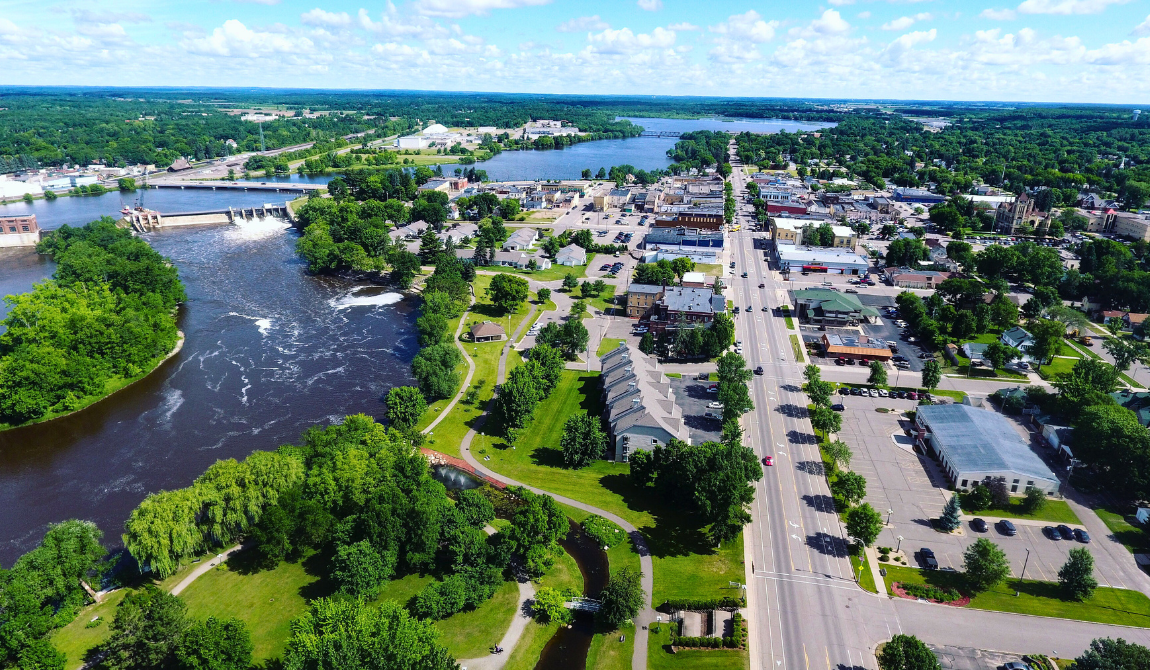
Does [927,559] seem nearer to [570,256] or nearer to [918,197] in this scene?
[570,256]

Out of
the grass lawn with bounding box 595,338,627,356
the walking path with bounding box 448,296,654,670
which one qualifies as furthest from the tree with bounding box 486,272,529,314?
the walking path with bounding box 448,296,654,670

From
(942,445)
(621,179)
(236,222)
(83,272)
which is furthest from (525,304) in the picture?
(621,179)

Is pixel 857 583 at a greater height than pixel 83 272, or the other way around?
pixel 83 272

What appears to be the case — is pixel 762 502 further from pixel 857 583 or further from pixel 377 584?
pixel 377 584

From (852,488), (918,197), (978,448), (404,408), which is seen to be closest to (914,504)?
(852,488)

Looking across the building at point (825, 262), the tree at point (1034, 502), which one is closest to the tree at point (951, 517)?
the tree at point (1034, 502)

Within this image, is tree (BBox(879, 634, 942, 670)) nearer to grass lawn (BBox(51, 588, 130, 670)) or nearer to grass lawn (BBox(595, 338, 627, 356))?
grass lawn (BBox(51, 588, 130, 670))
